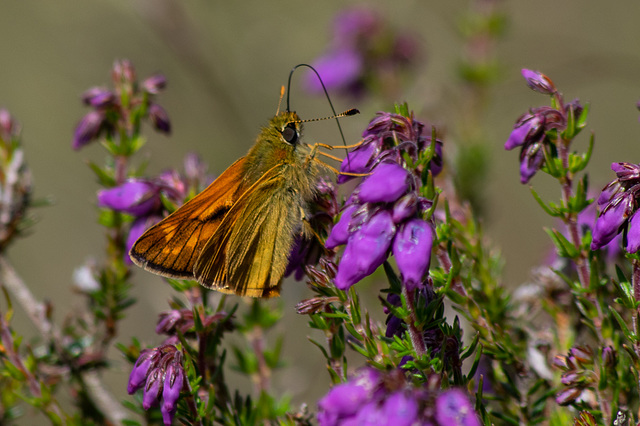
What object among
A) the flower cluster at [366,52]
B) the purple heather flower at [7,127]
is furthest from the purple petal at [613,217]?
the flower cluster at [366,52]

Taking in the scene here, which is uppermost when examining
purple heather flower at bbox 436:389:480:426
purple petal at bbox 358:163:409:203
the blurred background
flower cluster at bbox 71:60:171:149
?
the blurred background

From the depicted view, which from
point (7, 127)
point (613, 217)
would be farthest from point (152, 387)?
point (7, 127)

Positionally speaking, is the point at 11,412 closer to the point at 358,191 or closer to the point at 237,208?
the point at 237,208

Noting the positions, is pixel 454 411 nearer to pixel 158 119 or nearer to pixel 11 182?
pixel 158 119

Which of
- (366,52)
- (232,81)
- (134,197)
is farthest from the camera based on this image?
(232,81)

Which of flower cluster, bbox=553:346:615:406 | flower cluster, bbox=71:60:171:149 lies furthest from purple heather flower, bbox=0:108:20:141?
flower cluster, bbox=553:346:615:406

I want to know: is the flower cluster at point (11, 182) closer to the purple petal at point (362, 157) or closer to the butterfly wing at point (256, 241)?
the butterfly wing at point (256, 241)

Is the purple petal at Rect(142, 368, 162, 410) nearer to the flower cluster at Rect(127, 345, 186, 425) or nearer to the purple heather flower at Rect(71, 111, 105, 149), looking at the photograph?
the flower cluster at Rect(127, 345, 186, 425)
